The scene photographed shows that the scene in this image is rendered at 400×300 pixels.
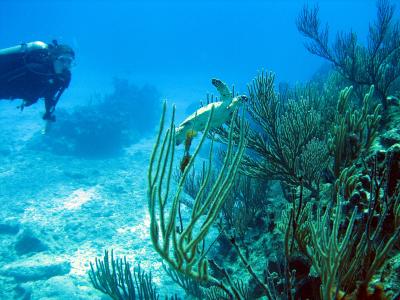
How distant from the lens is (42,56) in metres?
8.52

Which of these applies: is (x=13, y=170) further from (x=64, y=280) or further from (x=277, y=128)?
(x=277, y=128)

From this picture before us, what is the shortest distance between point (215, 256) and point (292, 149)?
2.56 metres

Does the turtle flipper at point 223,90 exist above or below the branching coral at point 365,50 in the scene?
below

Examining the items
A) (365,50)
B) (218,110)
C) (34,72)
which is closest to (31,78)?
(34,72)

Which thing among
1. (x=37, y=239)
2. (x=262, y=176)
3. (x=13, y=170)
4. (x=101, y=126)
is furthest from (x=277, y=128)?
(x=101, y=126)

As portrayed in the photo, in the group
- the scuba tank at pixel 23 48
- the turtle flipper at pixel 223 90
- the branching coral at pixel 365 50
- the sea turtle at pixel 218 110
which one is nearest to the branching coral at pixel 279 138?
the sea turtle at pixel 218 110

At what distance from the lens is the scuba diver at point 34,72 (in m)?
8.13

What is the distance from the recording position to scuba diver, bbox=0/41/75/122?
8.13 m

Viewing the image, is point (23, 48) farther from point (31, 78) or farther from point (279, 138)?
point (279, 138)

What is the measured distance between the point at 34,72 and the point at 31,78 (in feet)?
0.93

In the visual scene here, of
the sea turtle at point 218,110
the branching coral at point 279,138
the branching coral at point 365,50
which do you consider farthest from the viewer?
the branching coral at point 365,50

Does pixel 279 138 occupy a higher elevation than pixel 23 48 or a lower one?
lower

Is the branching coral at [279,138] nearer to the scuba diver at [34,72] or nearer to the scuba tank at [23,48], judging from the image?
the scuba diver at [34,72]

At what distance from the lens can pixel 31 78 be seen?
8.37 meters
